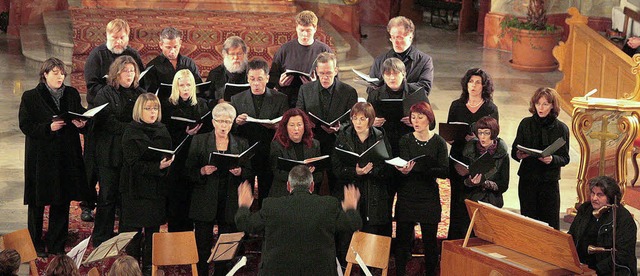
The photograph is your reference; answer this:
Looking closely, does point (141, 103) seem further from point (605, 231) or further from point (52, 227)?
point (605, 231)

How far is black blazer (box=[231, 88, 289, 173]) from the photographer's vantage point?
27.3ft

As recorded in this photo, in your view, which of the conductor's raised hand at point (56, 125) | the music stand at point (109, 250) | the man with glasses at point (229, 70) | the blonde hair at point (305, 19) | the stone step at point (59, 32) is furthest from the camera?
the stone step at point (59, 32)

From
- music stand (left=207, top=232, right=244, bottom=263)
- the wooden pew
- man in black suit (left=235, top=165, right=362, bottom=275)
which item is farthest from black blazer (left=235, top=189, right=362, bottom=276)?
the wooden pew

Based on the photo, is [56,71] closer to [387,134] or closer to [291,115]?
[291,115]

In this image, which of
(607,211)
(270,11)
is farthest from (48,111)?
(270,11)

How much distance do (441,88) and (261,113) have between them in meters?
5.85

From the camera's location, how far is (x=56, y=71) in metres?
8.01

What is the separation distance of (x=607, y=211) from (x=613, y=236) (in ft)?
0.90

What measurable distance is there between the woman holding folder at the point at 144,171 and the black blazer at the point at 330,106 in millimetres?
1112

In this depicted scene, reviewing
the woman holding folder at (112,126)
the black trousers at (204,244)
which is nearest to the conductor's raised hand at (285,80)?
the woman holding folder at (112,126)

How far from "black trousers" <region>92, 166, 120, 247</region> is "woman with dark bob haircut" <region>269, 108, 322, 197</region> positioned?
115 cm

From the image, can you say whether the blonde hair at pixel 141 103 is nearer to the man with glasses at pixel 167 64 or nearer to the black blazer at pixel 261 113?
the black blazer at pixel 261 113

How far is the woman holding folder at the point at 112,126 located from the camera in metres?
8.12

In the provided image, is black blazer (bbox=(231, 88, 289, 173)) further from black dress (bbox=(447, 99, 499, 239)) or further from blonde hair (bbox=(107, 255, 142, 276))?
blonde hair (bbox=(107, 255, 142, 276))
